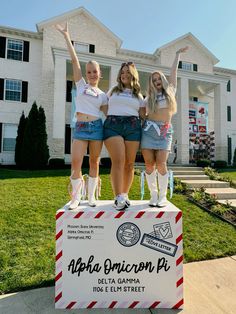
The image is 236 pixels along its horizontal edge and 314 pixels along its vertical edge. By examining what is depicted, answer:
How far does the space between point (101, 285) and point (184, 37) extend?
19.1m

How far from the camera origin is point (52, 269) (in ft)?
10.4

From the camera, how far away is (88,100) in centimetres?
291

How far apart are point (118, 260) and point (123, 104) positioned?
1668 millimetres

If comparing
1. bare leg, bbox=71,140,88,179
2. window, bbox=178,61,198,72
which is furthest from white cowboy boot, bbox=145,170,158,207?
window, bbox=178,61,198,72

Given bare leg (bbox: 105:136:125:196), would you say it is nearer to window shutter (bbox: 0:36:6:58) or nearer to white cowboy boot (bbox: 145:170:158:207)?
white cowboy boot (bbox: 145:170:158:207)

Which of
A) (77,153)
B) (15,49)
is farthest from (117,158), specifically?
(15,49)

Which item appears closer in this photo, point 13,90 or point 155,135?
point 155,135

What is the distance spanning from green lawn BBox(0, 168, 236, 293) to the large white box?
0.69 meters

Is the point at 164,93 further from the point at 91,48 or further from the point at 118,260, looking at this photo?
the point at 91,48

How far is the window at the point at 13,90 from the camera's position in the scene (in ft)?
46.6

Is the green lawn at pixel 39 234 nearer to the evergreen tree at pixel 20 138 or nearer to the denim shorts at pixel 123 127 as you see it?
the denim shorts at pixel 123 127

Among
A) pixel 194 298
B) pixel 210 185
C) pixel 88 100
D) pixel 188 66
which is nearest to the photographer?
pixel 194 298

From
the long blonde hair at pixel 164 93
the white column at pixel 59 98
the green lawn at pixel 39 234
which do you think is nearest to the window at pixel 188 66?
the white column at pixel 59 98

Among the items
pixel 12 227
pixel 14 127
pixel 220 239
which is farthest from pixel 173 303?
pixel 14 127
